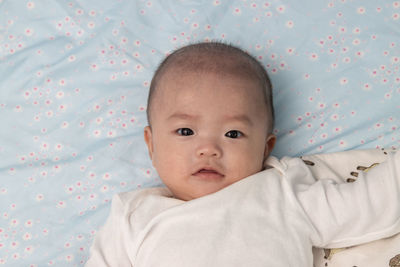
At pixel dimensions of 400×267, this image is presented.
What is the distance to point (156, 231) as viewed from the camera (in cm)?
157

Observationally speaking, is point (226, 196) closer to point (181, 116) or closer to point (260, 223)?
point (260, 223)

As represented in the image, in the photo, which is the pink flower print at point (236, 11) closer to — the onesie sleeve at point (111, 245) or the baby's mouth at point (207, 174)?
the baby's mouth at point (207, 174)

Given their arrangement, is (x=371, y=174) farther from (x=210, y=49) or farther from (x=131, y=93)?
(x=131, y=93)

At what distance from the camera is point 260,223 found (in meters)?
1.52

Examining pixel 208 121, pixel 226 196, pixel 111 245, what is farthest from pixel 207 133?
pixel 111 245

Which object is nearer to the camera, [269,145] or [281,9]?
[269,145]

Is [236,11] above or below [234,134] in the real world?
above

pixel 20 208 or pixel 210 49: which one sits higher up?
pixel 210 49

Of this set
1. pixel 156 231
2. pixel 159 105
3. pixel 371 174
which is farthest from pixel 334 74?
pixel 156 231

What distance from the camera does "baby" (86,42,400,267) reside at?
4.92 ft

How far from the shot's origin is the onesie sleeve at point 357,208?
4.97ft

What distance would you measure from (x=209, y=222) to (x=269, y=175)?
10.2 inches

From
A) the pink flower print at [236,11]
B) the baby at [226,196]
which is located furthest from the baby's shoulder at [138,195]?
the pink flower print at [236,11]

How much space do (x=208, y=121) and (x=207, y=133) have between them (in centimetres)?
4
